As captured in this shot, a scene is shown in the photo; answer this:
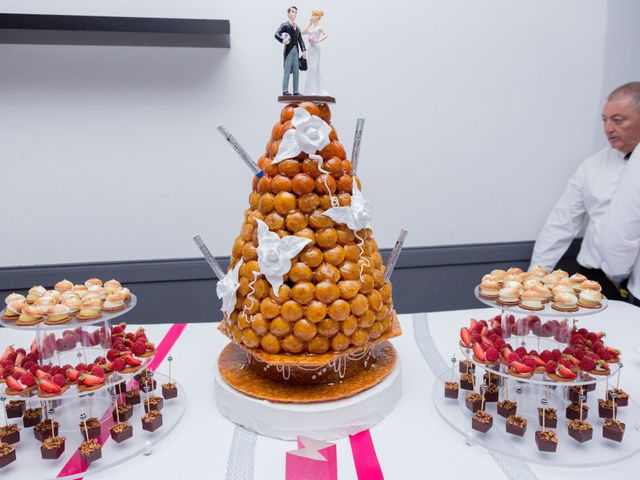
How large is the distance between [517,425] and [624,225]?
1436 mm

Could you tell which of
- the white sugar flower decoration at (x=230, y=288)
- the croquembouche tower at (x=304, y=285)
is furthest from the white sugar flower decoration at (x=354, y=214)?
the white sugar flower decoration at (x=230, y=288)

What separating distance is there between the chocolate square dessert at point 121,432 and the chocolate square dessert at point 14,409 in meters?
0.28

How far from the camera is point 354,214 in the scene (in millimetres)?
1161

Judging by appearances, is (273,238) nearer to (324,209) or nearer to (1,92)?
(324,209)

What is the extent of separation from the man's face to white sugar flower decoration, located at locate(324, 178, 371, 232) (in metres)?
1.68

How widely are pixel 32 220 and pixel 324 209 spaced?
5.63 ft

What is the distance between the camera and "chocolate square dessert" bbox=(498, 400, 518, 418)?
1.11 meters

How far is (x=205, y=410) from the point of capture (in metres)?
1.23

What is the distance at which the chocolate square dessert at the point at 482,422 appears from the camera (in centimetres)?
107

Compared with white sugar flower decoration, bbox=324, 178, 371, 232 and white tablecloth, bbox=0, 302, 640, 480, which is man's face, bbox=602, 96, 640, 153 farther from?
white sugar flower decoration, bbox=324, 178, 371, 232

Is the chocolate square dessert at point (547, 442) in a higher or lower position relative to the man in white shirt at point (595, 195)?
lower

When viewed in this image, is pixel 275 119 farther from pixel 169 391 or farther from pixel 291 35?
pixel 169 391

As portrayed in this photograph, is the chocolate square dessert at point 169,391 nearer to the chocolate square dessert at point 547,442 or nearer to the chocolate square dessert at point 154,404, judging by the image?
the chocolate square dessert at point 154,404

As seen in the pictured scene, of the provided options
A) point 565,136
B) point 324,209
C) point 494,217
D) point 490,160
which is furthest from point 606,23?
point 324,209
